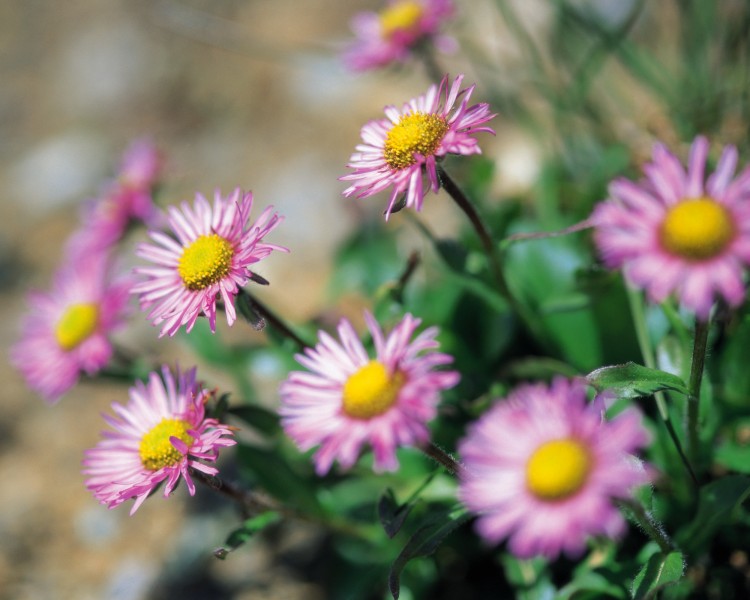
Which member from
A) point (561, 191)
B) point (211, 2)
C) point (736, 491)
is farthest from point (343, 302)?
point (211, 2)

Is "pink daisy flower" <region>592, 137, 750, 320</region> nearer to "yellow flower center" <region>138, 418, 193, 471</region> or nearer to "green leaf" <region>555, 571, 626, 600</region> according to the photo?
"green leaf" <region>555, 571, 626, 600</region>

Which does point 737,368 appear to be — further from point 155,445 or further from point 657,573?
point 155,445

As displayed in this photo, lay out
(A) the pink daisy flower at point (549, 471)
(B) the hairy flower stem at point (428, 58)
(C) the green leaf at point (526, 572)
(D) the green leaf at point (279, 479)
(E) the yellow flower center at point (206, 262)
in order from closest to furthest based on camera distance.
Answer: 1. (A) the pink daisy flower at point (549, 471)
2. (E) the yellow flower center at point (206, 262)
3. (C) the green leaf at point (526, 572)
4. (D) the green leaf at point (279, 479)
5. (B) the hairy flower stem at point (428, 58)

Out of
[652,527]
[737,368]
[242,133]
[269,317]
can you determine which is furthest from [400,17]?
[242,133]

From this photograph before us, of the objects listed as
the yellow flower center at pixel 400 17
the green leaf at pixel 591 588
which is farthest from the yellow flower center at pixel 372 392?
the yellow flower center at pixel 400 17

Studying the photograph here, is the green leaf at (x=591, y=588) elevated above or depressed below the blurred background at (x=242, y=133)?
below

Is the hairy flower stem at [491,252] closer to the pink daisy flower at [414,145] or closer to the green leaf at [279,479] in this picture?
the pink daisy flower at [414,145]
